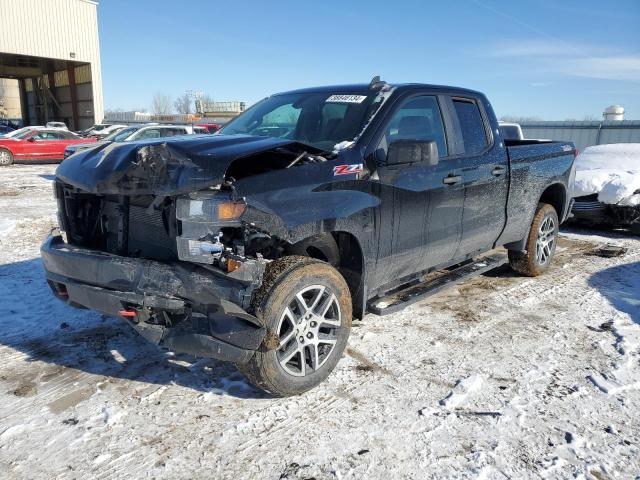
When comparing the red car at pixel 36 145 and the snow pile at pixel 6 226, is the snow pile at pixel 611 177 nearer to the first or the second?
the snow pile at pixel 6 226

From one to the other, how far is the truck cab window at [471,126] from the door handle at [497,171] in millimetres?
232

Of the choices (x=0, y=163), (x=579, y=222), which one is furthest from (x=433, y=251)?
(x=0, y=163)

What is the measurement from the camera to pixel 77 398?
3.10 meters

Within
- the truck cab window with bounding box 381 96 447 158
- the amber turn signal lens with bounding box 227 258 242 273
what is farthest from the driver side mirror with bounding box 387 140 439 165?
the amber turn signal lens with bounding box 227 258 242 273

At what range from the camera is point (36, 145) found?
18.7m

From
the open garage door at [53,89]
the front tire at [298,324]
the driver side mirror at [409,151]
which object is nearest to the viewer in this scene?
the front tire at [298,324]

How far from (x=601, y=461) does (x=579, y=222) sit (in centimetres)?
691

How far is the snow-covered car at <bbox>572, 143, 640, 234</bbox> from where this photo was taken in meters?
7.71

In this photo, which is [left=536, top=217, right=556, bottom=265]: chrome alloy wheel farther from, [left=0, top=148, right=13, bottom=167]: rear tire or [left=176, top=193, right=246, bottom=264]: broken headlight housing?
[left=0, top=148, right=13, bottom=167]: rear tire

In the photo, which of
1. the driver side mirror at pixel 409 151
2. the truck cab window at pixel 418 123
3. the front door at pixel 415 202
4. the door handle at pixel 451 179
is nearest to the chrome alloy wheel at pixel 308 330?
the front door at pixel 415 202

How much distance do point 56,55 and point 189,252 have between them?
32.9m

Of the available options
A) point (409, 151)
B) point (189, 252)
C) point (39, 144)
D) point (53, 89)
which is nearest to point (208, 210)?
point (189, 252)

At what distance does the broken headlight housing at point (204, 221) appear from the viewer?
270 cm

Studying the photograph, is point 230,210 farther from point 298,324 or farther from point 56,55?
point 56,55
